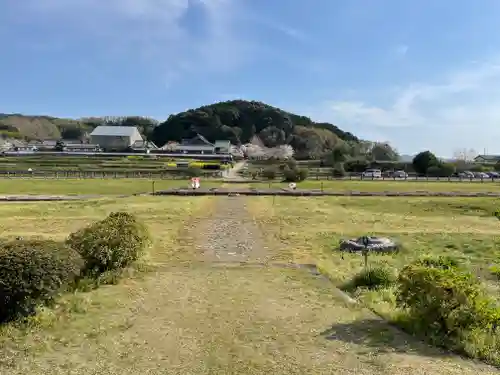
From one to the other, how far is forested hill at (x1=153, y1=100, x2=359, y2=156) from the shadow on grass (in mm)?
108516

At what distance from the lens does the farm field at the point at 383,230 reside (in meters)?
10.7

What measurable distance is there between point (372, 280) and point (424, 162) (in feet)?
183

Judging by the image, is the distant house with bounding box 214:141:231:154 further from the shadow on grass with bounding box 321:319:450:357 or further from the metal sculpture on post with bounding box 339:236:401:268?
the shadow on grass with bounding box 321:319:450:357

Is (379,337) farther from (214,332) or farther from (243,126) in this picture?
(243,126)

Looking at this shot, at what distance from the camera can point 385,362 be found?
5.12 m

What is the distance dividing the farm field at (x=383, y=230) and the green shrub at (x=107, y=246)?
396 cm

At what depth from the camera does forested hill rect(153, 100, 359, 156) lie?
392 ft

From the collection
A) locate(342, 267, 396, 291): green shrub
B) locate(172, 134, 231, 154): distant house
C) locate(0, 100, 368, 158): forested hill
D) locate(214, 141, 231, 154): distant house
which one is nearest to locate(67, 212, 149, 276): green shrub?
locate(342, 267, 396, 291): green shrub

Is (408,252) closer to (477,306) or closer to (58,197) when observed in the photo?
(477,306)

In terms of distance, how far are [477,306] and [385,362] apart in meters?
1.56

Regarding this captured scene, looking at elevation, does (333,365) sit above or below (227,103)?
below

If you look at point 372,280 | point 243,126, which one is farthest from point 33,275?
point 243,126

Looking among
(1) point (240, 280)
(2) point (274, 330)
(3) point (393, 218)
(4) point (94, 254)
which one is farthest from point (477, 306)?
(3) point (393, 218)

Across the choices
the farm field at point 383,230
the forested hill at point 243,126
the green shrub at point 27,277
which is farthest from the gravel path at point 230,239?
the forested hill at point 243,126
